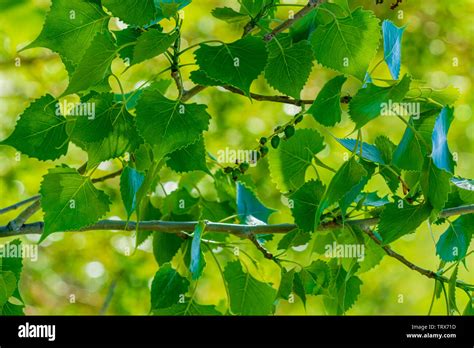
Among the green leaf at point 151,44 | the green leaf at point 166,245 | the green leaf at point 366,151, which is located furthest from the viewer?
the green leaf at point 166,245

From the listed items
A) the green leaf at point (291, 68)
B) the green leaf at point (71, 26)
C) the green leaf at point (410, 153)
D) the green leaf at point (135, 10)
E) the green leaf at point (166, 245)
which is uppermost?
the green leaf at point (71, 26)

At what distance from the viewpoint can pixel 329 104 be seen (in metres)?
0.54

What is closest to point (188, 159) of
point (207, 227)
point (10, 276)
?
point (207, 227)

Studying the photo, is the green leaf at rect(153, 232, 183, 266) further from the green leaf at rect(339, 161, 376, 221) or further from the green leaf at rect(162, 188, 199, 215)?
the green leaf at rect(339, 161, 376, 221)

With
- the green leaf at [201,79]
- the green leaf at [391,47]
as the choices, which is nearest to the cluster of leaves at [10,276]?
the green leaf at [201,79]

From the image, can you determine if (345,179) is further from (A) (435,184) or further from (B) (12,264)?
(B) (12,264)

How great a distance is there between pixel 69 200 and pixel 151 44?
134 mm

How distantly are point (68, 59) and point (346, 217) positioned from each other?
23cm

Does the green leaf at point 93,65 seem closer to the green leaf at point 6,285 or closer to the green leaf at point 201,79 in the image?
the green leaf at point 201,79

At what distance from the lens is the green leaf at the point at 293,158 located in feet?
2.19

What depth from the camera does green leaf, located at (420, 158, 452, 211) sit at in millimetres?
509

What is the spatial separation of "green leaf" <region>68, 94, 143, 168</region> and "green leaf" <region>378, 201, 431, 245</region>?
0.17m

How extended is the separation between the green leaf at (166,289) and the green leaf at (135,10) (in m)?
0.22

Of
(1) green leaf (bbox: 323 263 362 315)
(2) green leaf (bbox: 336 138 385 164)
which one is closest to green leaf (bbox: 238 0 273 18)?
(2) green leaf (bbox: 336 138 385 164)
